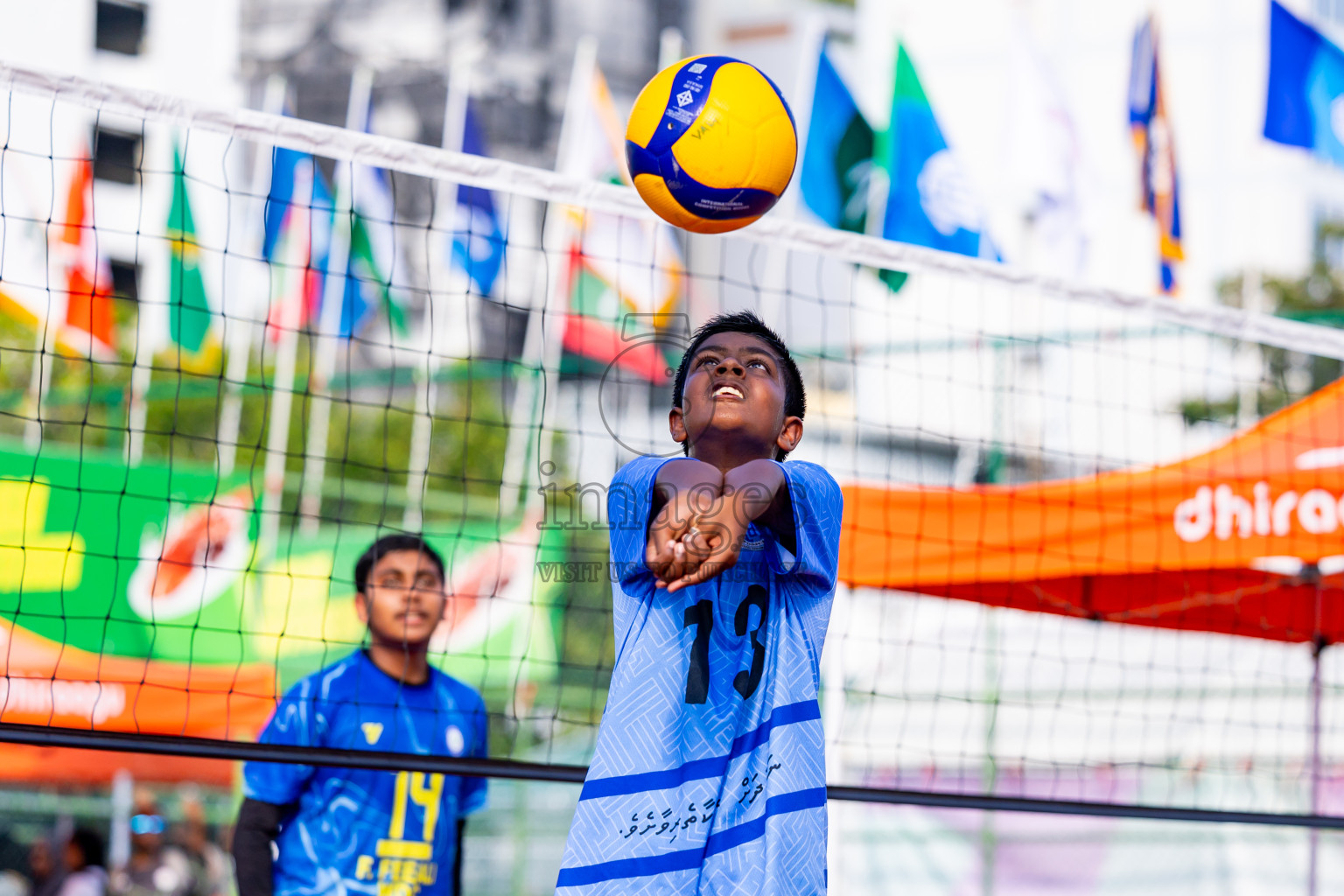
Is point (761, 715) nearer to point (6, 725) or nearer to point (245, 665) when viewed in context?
point (6, 725)

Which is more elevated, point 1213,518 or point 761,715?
point 1213,518

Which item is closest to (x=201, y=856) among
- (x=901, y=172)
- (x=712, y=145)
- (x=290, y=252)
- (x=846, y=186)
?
(x=290, y=252)

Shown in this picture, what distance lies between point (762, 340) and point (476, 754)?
1950mm

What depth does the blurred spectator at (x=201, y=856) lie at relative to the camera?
9727 mm

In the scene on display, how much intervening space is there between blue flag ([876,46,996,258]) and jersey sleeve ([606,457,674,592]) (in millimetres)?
6649

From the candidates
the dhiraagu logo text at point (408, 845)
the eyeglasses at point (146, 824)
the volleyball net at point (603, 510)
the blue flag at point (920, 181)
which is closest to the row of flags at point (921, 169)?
the blue flag at point (920, 181)

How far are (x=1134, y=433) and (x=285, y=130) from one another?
12.2 meters

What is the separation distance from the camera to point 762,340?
2617mm

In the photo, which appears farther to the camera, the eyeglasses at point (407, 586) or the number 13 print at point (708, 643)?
the eyeglasses at point (407, 586)

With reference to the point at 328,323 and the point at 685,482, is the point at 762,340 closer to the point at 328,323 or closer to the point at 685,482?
the point at 685,482

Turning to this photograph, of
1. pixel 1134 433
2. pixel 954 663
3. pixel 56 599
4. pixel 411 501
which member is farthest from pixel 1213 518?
pixel 1134 433

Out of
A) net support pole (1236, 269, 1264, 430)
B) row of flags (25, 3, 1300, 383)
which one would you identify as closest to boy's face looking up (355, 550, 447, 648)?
row of flags (25, 3, 1300, 383)

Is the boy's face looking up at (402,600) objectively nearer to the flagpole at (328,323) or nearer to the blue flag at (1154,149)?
the blue flag at (1154,149)

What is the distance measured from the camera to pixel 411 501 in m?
11.5
